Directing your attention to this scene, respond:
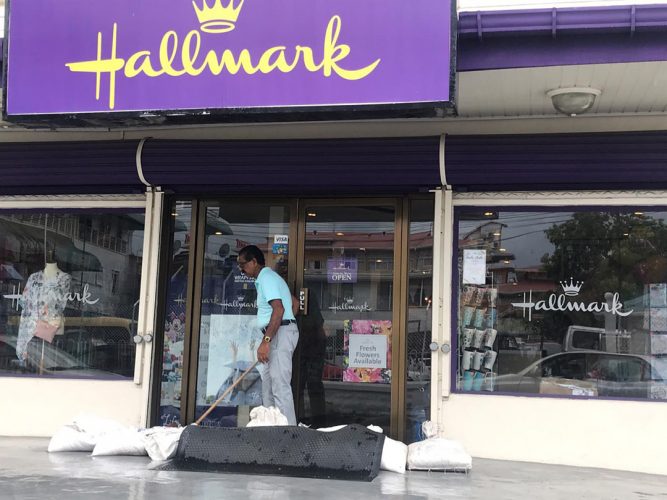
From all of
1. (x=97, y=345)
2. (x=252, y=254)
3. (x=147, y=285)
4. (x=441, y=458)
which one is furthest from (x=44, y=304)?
(x=441, y=458)

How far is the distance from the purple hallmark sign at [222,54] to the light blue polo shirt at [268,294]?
1673mm

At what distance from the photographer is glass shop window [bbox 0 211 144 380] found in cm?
696

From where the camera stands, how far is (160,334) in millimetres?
6836

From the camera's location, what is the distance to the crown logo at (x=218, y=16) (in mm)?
5238

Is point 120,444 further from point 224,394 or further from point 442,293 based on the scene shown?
point 442,293

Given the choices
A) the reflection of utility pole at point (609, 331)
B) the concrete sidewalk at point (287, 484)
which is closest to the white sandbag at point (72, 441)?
the concrete sidewalk at point (287, 484)

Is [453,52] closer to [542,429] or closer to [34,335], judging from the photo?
[542,429]

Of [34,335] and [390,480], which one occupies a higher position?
[34,335]

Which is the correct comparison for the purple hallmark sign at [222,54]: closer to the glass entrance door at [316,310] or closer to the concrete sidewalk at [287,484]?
the glass entrance door at [316,310]

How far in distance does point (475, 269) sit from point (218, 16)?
121 inches

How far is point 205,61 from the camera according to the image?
17.3 feet

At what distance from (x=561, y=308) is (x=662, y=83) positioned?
2.00 meters

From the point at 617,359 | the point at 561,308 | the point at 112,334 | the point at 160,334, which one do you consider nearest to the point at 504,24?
the point at 561,308

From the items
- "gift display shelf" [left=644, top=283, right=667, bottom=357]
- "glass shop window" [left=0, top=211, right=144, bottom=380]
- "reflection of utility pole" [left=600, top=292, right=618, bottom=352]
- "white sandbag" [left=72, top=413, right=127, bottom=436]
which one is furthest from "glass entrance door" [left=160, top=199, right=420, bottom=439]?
"gift display shelf" [left=644, top=283, right=667, bottom=357]
